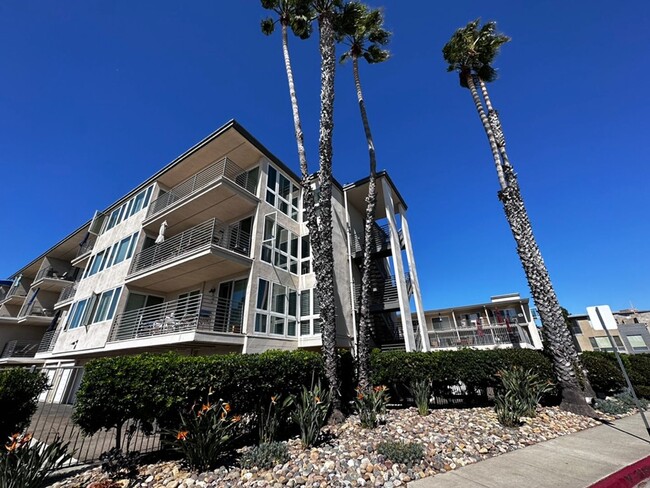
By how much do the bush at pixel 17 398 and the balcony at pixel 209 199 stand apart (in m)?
9.77

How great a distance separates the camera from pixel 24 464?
3945mm

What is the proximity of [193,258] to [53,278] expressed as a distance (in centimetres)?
2279

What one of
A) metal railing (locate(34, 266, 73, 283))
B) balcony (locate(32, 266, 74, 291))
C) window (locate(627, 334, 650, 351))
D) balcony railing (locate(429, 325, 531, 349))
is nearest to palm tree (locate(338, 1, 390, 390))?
balcony railing (locate(429, 325, 531, 349))

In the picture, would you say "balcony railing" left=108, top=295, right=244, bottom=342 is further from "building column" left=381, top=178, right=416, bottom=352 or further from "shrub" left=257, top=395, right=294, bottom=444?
"building column" left=381, top=178, right=416, bottom=352

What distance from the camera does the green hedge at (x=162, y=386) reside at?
16.0 ft

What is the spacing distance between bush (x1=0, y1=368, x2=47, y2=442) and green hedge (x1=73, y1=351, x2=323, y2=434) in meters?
1.40

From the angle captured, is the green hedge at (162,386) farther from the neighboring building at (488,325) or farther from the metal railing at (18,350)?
the metal railing at (18,350)

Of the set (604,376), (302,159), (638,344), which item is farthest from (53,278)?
(638,344)

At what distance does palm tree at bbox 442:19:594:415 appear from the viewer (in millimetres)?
8453

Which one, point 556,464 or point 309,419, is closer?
point 556,464

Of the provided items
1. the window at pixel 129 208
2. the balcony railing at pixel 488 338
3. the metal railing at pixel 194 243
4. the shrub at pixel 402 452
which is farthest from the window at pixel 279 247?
the balcony railing at pixel 488 338

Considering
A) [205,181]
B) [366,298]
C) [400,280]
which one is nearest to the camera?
[366,298]

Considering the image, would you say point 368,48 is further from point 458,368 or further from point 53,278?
point 53,278

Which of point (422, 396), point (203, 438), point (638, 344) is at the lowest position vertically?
point (203, 438)
